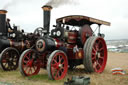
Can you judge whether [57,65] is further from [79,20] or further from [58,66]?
[79,20]

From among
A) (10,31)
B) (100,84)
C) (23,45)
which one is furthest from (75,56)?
(10,31)

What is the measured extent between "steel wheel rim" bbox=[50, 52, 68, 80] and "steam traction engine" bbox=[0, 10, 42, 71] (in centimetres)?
198

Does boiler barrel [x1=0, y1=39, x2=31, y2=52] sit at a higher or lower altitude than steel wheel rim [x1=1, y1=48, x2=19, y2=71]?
higher

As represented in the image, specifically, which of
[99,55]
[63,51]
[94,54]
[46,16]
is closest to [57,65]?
[63,51]

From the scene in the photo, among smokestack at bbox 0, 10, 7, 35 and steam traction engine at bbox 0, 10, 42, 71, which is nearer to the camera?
steam traction engine at bbox 0, 10, 42, 71

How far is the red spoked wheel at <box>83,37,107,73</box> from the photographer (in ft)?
22.8

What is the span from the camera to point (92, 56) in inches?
294

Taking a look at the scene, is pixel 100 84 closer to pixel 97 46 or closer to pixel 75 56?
pixel 75 56

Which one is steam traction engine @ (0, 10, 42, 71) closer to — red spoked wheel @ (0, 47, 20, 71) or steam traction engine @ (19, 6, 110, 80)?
red spoked wheel @ (0, 47, 20, 71)

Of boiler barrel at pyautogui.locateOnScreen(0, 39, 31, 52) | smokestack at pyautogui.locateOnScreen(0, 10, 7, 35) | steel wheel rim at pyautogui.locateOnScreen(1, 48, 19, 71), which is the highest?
smokestack at pyautogui.locateOnScreen(0, 10, 7, 35)

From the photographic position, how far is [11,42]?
27.7 ft

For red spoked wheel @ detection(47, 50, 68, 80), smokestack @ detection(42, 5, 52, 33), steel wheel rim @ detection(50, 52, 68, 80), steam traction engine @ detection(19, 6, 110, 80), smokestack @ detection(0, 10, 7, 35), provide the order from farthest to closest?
1. smokestack @ detection(0, 10, 7, 35)
2. smokestack @ detection(42, 5, 52, 33)
3. steam traction engine @ detection(19, 6, 110, 80)
4. steel wheel rim @ detection(50, 52, 68, 80)
5. red spoked wheel @ detection(47, 50, 68, 80)

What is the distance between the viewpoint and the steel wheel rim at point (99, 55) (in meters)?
7.42

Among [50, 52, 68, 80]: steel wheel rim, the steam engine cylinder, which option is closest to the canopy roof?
the steam engine cylinder
